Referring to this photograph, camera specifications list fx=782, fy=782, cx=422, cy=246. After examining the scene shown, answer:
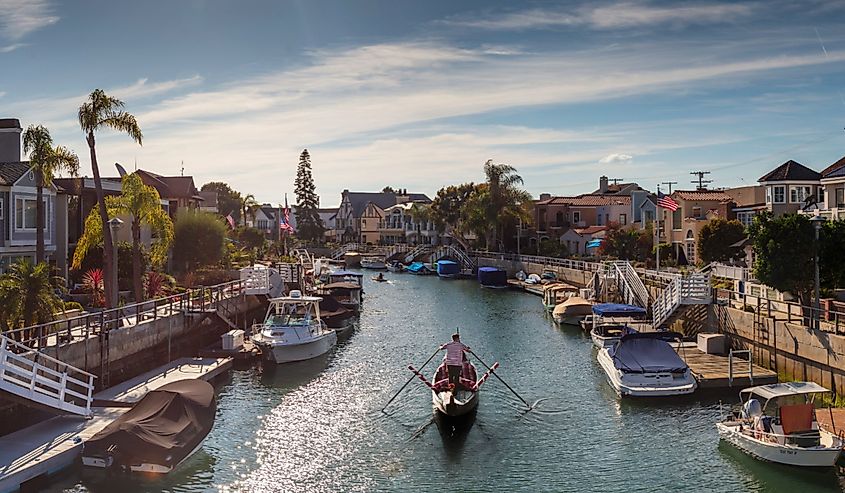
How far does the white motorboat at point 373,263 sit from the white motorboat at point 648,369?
284ft

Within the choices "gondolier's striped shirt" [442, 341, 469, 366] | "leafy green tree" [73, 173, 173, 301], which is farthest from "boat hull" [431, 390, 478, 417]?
"leafy green tree" [73, 173, 173, 301]

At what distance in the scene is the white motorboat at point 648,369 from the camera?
105 feet

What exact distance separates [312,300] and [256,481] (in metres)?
22.5

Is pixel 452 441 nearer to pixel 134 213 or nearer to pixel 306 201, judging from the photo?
pixel 134 213

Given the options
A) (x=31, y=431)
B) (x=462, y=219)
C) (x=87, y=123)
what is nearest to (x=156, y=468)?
(x=31, y=431)

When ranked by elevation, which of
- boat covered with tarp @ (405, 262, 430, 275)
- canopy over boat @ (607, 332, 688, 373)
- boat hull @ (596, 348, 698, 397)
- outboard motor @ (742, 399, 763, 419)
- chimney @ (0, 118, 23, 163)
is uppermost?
chimney @ (0, 118, 23, 163)

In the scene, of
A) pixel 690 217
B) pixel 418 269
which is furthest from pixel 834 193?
pixel 418 269

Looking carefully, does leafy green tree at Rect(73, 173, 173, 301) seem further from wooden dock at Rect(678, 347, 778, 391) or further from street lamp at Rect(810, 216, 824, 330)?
street lamp at Rect(810, 216, 824, 330)

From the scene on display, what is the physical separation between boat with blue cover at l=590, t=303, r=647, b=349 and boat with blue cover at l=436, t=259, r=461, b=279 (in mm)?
54427

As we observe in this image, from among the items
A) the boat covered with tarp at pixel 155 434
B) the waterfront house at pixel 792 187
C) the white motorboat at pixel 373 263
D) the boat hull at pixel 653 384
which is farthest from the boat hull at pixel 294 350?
the white motorboat at pixel 373 263

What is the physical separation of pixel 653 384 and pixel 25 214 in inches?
1381

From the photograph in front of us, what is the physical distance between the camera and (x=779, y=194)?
5922 cm

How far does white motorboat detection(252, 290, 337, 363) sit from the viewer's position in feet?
132

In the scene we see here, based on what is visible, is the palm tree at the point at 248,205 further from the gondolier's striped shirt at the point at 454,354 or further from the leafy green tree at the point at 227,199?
the gondolier's striped shirt at the point at 454,354
